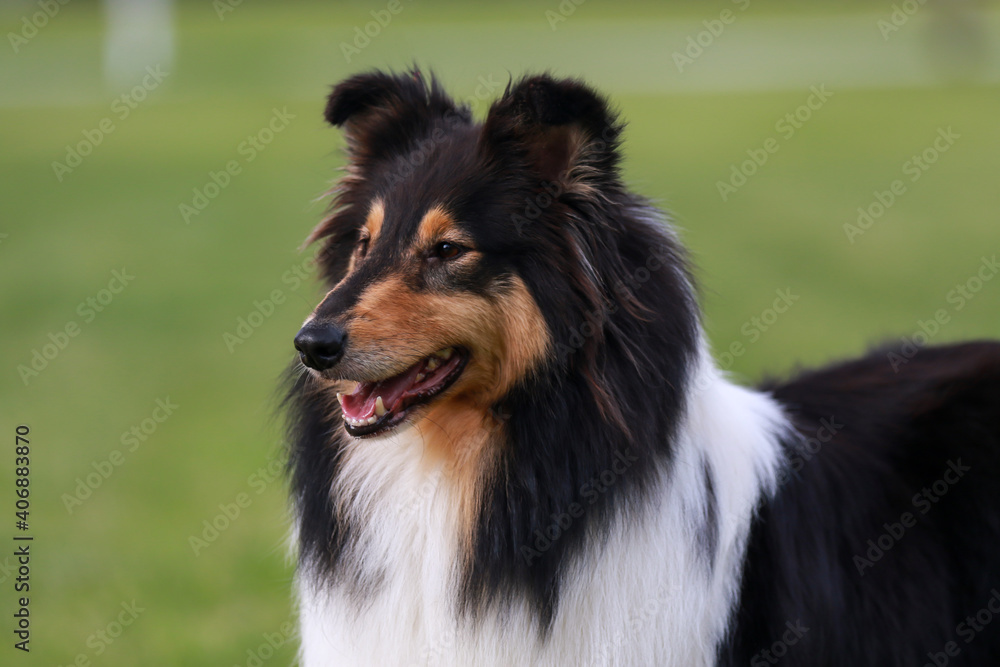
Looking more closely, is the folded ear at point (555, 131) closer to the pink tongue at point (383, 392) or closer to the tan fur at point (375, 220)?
the tan fur at point (375, 220)

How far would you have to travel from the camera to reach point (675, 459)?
324 centimetres

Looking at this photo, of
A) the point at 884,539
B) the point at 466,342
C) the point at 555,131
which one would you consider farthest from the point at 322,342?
the point at 884,539

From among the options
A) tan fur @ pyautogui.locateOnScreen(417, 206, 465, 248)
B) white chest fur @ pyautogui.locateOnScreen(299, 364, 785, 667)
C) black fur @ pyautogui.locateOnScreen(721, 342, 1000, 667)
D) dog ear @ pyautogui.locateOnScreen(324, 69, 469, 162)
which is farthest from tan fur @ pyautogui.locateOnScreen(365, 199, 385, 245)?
black fur @ pyautogui.locateOnScreen(721, 342, 1000, 667)

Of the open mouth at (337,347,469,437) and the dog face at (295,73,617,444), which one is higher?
the dog face at (295,73,617,444)

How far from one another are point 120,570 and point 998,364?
176 inches

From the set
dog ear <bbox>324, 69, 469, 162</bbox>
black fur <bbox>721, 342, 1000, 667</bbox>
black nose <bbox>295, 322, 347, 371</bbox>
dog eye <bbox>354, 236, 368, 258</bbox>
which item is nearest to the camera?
black nose <bbox>295, 322, 347, 371</bbox>

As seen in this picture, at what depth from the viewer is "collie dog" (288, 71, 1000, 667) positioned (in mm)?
3143

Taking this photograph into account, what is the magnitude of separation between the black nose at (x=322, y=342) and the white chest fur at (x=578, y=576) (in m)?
0.44

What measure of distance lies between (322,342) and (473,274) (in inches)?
20.8

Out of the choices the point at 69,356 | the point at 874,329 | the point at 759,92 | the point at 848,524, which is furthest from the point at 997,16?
the point at 848,524

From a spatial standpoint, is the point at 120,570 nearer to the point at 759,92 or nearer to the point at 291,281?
the point at 291,281

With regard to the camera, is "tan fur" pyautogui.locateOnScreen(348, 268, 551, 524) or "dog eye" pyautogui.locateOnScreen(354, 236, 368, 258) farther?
"dog eye" pyautogui.locateOnScreen(354, 236, 368, 258)

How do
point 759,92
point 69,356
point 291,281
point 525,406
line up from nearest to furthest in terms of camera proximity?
point 525,406
point 69,356
point 291,281
point 759,92

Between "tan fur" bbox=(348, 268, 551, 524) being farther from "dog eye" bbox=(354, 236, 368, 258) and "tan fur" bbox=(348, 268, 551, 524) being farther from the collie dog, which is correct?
"dog eye" bbox=(354, 236, 368, 258)
